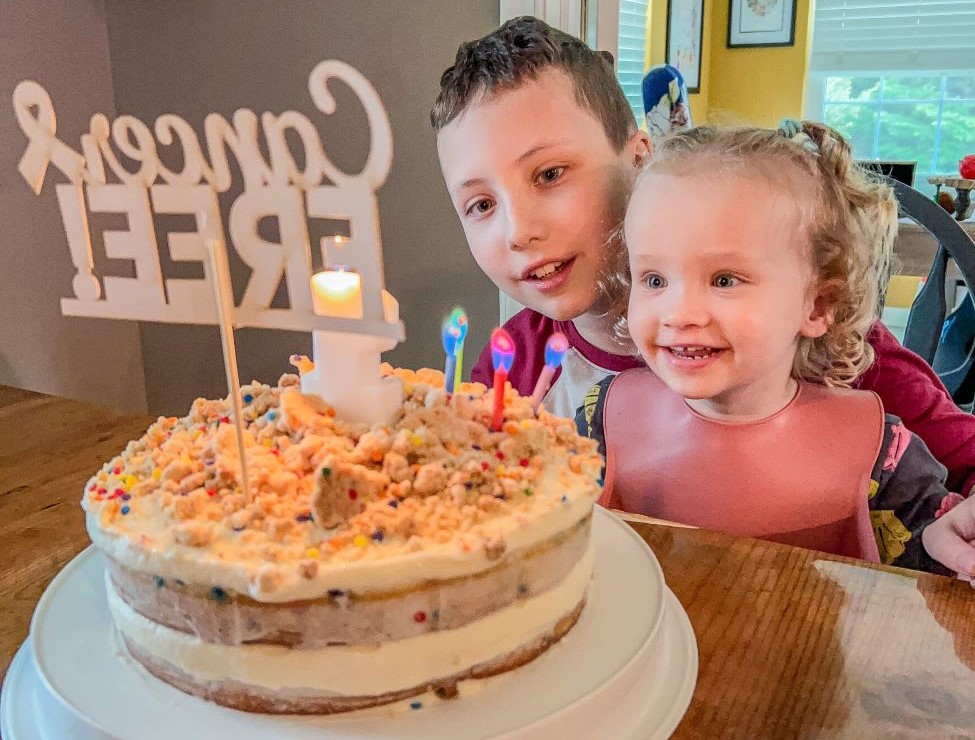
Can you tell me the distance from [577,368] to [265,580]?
3.68 ft

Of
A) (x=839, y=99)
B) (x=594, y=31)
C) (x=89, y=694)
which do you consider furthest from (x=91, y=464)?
(x=839, y=99)

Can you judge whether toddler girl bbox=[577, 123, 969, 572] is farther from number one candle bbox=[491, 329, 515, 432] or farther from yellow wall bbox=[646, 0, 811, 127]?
yellow wall bbox=[646, 0, 811, 127]

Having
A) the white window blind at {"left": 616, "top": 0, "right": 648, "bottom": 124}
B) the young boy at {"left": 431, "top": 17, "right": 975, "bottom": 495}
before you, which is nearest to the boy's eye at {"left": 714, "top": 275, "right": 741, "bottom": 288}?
the young boy at {"left": 431, "top": 17, "right": 975, "bottom": 495}

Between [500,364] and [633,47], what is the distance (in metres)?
4.49

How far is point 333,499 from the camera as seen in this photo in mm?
750

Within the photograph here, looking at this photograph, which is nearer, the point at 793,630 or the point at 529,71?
the point at 793,630

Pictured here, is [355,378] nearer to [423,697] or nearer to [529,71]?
[423,697]

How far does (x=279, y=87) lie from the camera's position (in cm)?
261

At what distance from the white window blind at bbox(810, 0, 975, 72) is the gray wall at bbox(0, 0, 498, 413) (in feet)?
13.9

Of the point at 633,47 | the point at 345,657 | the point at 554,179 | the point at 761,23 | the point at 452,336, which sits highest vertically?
the point at 761,23

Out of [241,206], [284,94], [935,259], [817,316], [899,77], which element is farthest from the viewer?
[899,77]

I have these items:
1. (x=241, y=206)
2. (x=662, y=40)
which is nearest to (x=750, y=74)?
(x=662, y=40)

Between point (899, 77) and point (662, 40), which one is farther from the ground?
point (662, 40)

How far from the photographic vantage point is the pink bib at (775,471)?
139cm
